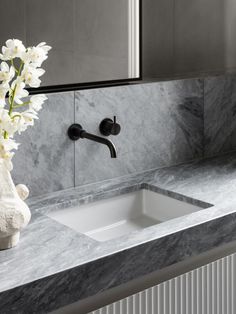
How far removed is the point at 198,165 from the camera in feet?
7.82

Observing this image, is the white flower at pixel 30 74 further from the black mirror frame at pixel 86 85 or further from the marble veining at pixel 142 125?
the marble veining at pixel 142 125

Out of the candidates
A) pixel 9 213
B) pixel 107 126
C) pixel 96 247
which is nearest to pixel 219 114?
pixel 107 126

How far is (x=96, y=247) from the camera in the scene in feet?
5.29

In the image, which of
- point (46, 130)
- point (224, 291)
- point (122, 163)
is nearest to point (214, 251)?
point (224, 291)

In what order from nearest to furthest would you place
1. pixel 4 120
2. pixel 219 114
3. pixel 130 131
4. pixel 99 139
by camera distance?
pixel 4 120
pixel 99 139
pixel 130 131
pixel 219 114

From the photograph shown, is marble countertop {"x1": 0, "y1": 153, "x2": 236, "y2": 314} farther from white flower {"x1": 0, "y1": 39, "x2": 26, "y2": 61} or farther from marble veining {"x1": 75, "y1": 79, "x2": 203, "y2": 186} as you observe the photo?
white flower {"x1": 0, "y1": 39, "x2": 26, "y2": 61}

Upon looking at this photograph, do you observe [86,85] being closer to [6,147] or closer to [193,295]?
[6,147]

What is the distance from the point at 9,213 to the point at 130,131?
0.76 m

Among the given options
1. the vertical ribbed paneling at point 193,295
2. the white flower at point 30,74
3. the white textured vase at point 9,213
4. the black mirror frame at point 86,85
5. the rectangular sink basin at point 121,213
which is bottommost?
the vertical ribbed paneling at point 193,295

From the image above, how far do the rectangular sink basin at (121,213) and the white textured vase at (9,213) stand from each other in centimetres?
33

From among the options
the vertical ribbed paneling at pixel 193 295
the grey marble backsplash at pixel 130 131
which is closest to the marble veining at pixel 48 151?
the grey marble backsplash at pixel 130 131

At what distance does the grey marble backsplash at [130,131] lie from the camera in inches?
78.6

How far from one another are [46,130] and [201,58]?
0.86 meters

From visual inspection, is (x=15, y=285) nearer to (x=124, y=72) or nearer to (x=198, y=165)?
(x=124, y=72)
